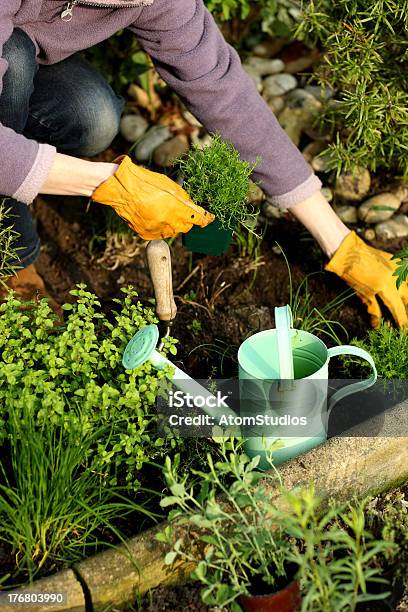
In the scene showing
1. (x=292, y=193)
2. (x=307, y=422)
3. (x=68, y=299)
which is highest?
(x=292, y=193)

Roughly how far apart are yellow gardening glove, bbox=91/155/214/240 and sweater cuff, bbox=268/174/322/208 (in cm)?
45

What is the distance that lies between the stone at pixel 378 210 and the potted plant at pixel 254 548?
1367 millimetres

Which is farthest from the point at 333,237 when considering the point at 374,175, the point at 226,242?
the point at 374,175

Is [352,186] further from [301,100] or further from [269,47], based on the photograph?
[269,47]

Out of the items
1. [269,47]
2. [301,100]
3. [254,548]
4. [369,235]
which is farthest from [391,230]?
[254,548]

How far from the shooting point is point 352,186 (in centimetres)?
312

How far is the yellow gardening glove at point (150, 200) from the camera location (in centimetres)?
210

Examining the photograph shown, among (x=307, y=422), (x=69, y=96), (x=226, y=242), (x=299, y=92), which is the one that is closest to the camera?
(x=307, y=422)

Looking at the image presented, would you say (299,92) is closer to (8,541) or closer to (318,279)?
(318,279)

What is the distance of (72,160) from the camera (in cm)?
214

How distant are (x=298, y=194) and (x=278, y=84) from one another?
113 centimetres

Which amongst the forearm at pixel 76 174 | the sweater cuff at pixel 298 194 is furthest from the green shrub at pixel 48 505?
the sweater cuff at pixel 298 194

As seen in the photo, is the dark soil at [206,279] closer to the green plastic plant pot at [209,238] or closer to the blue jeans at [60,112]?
the blue jeans at [60,112]

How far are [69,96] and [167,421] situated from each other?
3.75 ft
